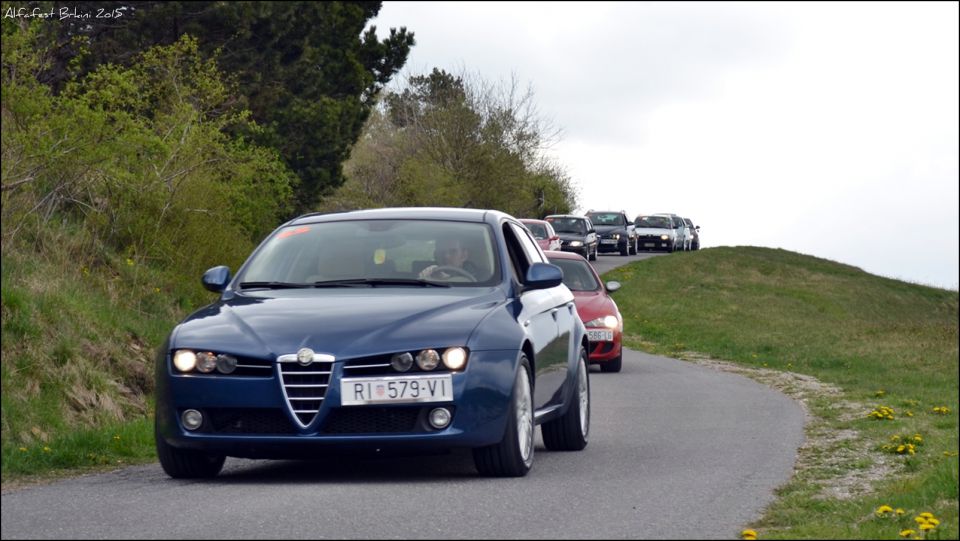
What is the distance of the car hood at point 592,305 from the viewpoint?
72.7ft

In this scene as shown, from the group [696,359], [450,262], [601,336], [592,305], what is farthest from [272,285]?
[696,359]

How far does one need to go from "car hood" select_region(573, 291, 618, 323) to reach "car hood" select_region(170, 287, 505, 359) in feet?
40.2

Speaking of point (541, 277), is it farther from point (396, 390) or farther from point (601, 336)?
point (601, 336)

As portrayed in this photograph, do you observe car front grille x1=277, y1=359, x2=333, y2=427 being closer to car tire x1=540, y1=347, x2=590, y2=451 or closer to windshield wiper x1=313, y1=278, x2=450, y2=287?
windshield wiper x1=313, y1=278, x2=450, y2=287

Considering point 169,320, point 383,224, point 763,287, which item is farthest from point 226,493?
point 763,287

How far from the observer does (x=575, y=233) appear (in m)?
55.0

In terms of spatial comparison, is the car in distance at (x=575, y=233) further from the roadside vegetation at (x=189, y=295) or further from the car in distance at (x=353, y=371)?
the car in distance at (x=353, y=371)

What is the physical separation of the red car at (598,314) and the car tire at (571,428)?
980 centimetres

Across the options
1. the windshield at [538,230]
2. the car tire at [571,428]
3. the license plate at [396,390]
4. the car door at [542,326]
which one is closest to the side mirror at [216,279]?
the license plate at [396,390]

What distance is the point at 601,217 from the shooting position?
221 ft

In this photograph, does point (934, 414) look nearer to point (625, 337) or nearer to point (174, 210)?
point (174, 210)

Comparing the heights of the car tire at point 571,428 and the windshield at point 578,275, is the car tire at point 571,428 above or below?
below

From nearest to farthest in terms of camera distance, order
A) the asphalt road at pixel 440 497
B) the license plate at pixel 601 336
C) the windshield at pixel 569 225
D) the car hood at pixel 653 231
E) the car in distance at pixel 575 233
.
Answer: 1. the asphalt road at pixel 440 497
2. the license plate at pixel 601 336
3. the car in distance at pixel 575 233
4. the windshield at pixel 569 225
5. the car hood at pixel 653 231

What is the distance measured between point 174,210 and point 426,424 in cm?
1356
